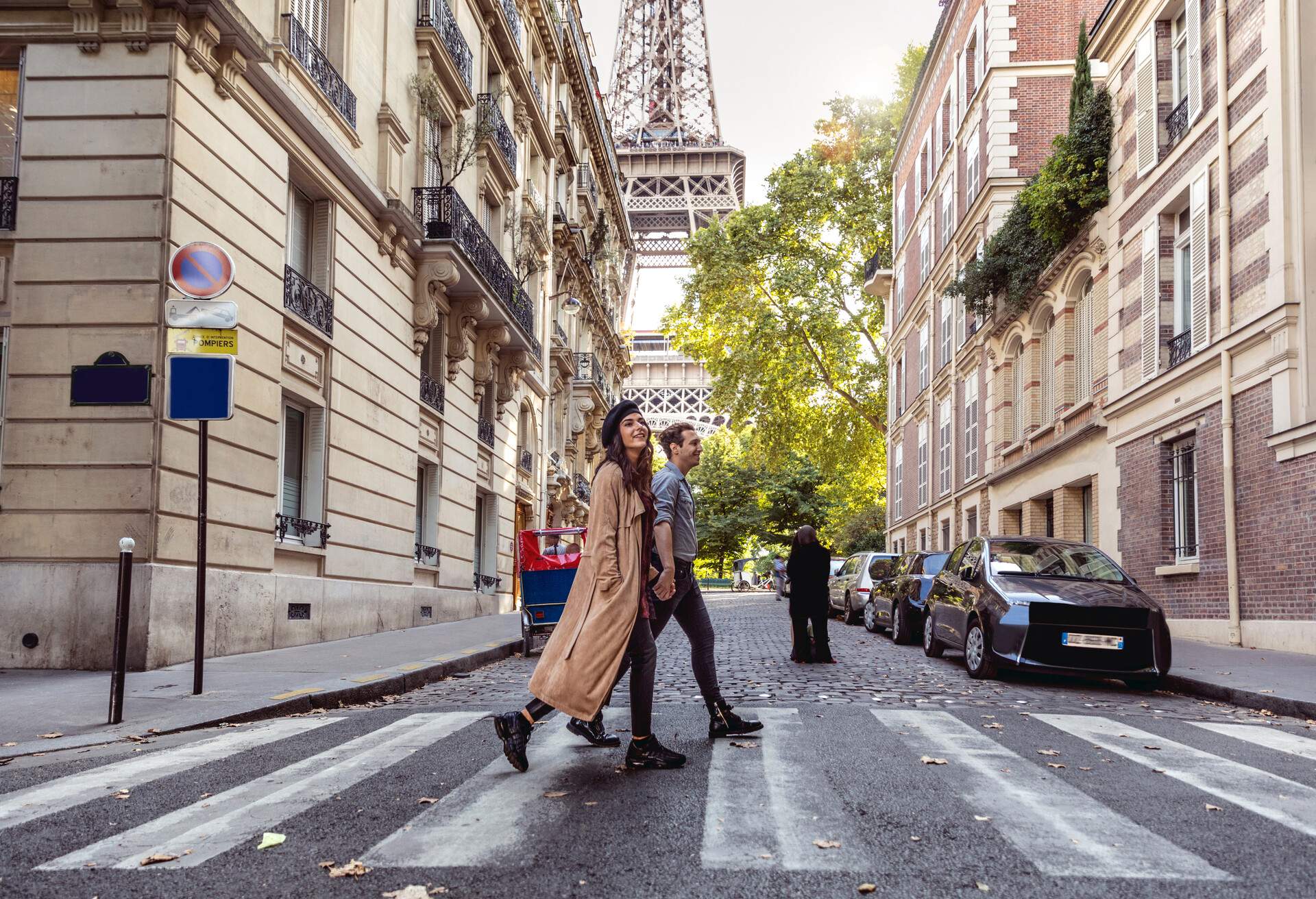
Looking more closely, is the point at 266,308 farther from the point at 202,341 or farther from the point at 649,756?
the point at 649,756

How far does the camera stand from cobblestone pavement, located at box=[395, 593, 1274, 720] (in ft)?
28.2

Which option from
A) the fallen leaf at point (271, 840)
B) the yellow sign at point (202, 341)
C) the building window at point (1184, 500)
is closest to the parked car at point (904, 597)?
the building window at point (1184, 500)

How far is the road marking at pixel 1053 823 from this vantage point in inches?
144

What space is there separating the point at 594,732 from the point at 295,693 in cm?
309

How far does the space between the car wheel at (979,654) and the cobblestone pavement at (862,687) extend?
13 cm

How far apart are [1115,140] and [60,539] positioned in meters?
16.9

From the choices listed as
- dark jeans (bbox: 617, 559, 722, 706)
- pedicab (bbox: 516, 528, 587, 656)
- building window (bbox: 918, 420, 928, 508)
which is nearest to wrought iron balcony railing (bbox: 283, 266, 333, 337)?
pedicab (bbox: 516, 528, 587, 656)

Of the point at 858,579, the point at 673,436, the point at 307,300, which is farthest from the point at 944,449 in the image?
the point at 673,436

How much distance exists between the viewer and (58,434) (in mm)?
10438

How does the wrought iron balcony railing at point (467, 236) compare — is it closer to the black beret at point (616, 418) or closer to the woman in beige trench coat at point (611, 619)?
the black beret at point (616, 418)

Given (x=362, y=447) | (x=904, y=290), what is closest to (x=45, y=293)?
(x=362, y=447)

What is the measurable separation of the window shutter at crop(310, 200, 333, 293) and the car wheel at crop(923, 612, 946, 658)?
8.59 meters

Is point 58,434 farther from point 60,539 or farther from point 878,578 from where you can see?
point 878,578

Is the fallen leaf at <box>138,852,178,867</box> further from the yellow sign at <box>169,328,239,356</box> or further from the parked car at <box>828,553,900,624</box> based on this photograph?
the parked car at <box>828,553,900,624</box>
